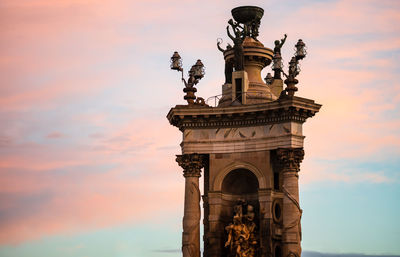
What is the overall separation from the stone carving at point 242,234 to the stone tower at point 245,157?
2.0 inches

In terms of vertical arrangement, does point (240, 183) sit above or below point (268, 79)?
below

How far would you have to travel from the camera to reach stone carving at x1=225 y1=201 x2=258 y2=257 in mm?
55906

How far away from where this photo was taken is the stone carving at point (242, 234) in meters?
55.9

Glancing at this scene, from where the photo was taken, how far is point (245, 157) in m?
Result: 57.3

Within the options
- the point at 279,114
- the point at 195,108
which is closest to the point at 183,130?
the point at 195,108

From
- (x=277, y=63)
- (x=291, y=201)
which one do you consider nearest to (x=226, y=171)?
(x=291, y=201)

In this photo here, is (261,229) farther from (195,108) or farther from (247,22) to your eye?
(247,22)

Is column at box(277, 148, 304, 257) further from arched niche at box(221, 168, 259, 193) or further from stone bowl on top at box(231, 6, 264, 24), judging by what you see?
stone bowl on top at box(231, 6, 264, 24)

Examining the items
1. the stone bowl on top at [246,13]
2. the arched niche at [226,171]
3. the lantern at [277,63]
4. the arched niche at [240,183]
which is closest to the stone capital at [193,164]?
the arched niche at [226,171]

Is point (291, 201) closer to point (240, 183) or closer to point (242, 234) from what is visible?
point (242, 234)

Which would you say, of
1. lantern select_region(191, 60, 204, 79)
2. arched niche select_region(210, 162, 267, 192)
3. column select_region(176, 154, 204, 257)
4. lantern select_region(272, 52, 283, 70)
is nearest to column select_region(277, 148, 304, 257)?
arched niche select_region(210, 162, 267, 192)

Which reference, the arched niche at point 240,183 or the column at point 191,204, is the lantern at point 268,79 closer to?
the arched niche at point 240,183

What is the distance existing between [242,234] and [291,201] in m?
3.32

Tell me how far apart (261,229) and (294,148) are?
4542mm
